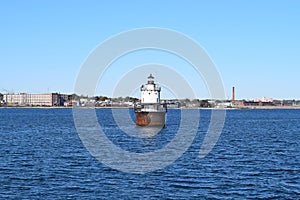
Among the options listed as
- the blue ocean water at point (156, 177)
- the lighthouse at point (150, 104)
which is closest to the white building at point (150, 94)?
the lighthouse at point (150, 104)

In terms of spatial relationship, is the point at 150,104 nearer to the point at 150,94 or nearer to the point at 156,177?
the point at 150,94

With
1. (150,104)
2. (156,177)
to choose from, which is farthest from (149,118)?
(156,177)

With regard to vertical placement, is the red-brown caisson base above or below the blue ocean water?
above

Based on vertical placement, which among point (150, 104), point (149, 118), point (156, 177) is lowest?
point (156, 177)

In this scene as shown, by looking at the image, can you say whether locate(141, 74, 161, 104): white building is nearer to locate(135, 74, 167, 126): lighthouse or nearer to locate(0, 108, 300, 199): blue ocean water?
locate(135, 74, 167, 126): lighthouse

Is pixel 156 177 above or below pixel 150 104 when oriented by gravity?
below

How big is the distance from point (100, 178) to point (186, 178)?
6063 mm

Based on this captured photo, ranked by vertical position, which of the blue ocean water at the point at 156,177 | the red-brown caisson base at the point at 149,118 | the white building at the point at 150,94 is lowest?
the blue ocean water at the point at 156,177

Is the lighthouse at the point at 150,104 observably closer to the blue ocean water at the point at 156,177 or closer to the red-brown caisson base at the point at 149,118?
the red-brown caisson base at the point at 149,118

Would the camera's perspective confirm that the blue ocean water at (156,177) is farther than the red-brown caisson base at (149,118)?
No

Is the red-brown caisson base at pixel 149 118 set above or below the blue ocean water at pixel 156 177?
above

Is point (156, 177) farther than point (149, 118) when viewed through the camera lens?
No

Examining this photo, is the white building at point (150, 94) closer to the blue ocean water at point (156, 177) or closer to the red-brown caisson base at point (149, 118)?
the red-brown caisson base at point (149, 118)

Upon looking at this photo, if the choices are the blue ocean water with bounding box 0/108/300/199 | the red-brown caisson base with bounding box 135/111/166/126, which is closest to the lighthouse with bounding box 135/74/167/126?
the red-brown caisson base with bounding box 135/111/166/126
